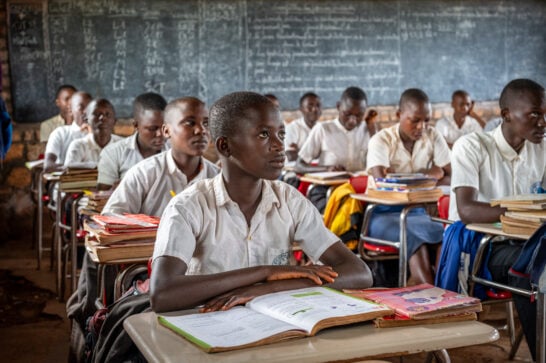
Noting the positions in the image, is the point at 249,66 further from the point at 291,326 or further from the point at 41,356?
the point at 291,326

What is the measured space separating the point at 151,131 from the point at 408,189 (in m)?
1.44

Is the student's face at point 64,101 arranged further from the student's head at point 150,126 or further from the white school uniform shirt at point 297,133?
the student's head at point 150,126

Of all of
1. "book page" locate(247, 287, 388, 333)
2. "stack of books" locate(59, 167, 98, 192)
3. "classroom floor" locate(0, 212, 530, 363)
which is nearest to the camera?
"book page" locate(247, 287, 388, 333)

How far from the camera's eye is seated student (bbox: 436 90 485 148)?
300 inches

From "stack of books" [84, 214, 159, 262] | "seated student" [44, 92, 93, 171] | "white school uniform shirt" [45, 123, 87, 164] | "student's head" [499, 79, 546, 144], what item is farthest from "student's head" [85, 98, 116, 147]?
"student's head" [499, 79, 546, 144]

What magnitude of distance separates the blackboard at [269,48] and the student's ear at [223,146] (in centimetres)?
502

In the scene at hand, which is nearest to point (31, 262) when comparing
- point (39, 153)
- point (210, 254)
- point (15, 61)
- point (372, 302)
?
point (39, 153)

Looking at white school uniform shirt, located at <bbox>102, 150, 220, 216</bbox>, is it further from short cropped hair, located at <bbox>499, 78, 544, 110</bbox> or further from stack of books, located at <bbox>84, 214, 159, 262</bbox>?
short cropped hair, located at <bbox>499, 78, 544, 110</bbox>

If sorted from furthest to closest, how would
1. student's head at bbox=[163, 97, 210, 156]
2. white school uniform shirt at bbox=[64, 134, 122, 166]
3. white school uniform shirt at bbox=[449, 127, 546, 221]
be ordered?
1. white school uniform shirt at bbox=[64, 134, 122, 166]
2. white school uniform shirt at bbox=[449, 127, 546, 221]
3. student's head at bbox=[163, 97, 210, 156]

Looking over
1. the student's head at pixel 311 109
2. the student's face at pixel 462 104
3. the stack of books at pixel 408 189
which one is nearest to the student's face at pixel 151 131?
the stack of books at pixel 408 189

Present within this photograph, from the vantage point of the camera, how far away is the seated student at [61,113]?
6250 mm

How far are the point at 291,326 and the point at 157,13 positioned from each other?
6094 mm

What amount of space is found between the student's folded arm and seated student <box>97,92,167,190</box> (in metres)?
1.64

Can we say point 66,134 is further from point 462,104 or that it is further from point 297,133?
point 462,104
